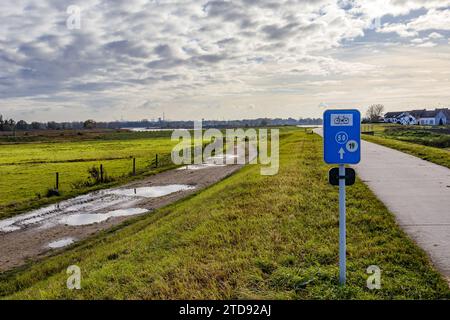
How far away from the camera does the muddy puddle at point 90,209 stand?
16.1m

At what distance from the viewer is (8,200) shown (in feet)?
72.6

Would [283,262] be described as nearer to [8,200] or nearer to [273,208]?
[273,208]

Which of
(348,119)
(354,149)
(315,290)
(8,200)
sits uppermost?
(348,119)

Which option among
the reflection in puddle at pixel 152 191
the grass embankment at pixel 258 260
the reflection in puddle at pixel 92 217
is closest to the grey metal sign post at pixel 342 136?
the grass embankment at pixel 258 260

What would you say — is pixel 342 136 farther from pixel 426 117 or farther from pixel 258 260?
pixel 426 117

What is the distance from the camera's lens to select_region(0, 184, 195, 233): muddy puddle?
52.7 feet

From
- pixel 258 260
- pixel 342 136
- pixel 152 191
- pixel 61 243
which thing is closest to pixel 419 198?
pixel 258 260

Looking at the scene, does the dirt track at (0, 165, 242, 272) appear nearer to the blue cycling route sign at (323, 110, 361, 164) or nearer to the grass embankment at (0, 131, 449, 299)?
the grass embankment at (0, 131, 449, 299)

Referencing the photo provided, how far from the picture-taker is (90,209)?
60.1ft

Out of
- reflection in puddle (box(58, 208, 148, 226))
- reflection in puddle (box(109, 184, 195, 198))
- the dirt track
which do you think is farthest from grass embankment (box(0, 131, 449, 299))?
reflection in puddle (box(109, 184, 195, 198))

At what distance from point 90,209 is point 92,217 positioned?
187cm
